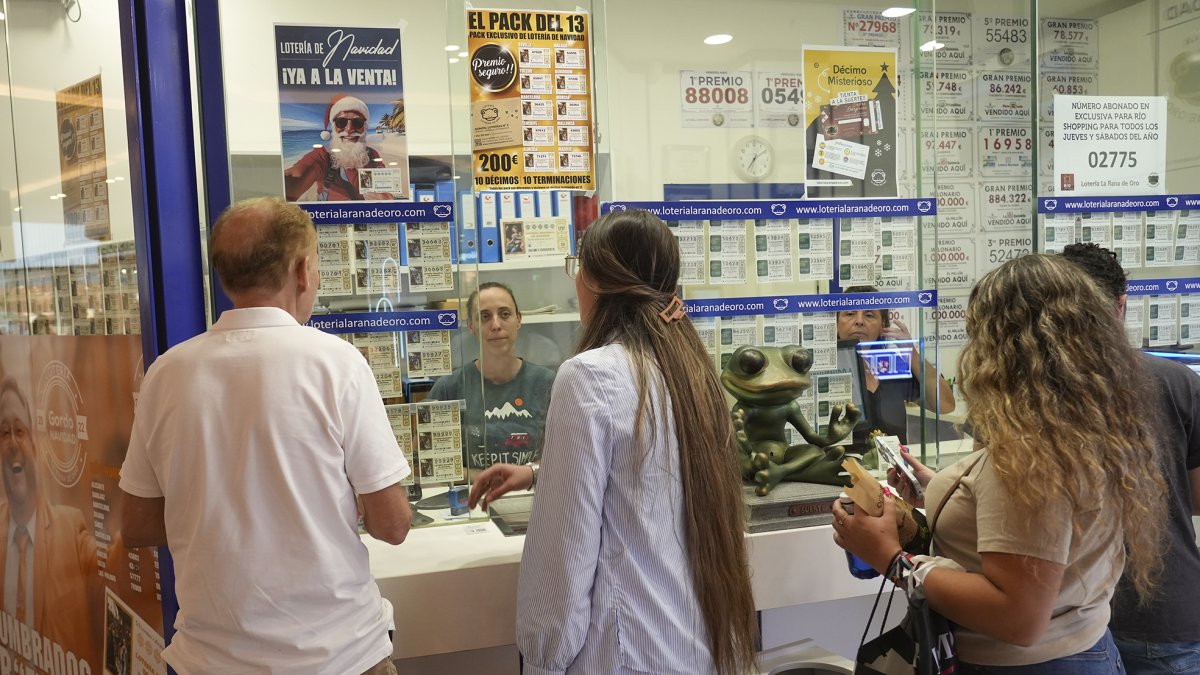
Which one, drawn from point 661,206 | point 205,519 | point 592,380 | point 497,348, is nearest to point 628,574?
point 592,380

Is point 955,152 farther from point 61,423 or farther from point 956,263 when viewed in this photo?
point 61,423

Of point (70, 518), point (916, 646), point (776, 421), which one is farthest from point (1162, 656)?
point (70, 518)

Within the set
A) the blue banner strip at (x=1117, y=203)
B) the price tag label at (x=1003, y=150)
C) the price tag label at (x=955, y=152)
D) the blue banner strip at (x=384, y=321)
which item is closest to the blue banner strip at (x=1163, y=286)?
the blue banner strip at (x=1117, y=203)

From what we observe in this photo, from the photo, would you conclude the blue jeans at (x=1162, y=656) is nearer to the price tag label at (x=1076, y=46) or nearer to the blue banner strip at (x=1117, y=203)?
the blue banner strip at (x=1117, y=203)

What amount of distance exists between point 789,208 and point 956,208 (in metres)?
1.71

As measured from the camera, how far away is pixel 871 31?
299cm

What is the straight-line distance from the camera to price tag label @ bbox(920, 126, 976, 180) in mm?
3877

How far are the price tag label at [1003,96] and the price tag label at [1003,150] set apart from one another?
0.05 m

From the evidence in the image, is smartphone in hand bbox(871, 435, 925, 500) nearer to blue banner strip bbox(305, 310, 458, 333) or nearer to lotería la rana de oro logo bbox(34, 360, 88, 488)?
blue banner strip bbox(305, 310, 458, 333)

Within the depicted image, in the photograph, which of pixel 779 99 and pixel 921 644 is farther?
pixel 779 99

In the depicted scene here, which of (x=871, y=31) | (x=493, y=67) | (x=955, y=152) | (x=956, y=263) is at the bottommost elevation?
(x=956, y=263)

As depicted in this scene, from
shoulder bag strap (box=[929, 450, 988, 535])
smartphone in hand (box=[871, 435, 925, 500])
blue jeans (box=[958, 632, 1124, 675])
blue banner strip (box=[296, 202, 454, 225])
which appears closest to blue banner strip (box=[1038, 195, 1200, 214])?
smartphone in hand (box=[871, 435, 925, 500])

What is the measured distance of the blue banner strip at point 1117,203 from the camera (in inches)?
130

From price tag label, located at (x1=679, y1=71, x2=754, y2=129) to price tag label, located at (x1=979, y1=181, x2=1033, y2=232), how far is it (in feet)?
5.00
